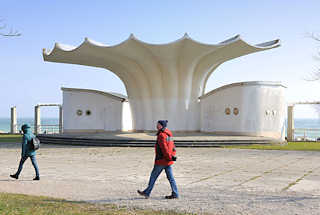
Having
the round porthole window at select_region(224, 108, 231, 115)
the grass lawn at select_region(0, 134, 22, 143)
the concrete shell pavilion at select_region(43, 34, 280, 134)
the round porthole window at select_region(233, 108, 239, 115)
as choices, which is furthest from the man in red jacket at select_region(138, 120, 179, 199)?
the grass lawn at select_region(0, 134, 22, 143)

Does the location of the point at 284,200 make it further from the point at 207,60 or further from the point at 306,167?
the point at 207,60

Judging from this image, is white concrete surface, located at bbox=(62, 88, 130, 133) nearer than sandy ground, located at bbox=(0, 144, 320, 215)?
No

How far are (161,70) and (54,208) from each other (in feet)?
72.9

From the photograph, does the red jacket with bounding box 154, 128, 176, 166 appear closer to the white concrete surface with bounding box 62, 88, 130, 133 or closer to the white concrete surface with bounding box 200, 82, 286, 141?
the white concrete surface with bounding box 200, 82, 286, 141

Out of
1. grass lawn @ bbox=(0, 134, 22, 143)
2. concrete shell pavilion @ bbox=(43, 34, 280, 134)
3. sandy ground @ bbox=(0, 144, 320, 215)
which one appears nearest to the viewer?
sandy ground @ bbox=(0, 144, 320, 215)

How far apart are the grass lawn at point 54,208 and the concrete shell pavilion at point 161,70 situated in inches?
735

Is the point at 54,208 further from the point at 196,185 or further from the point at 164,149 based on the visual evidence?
the point at 196,185

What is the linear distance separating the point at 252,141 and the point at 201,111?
726 centimetres

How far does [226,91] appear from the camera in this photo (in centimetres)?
2702

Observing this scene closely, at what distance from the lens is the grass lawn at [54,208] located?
18.9 ft

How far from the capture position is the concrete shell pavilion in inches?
992

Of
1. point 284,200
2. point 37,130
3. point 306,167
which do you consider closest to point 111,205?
point 284,200

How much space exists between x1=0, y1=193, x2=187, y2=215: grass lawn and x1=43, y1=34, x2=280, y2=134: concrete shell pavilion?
735 inches

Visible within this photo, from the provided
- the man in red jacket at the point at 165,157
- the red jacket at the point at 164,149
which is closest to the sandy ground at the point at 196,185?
the man in red jacket at the point at 165,157
